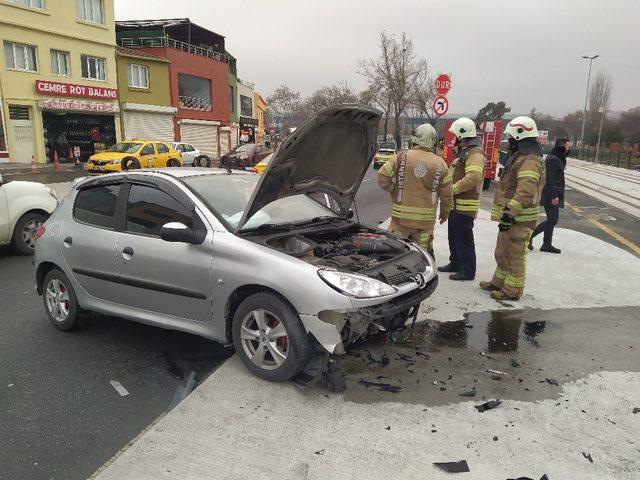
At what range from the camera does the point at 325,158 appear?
4570 millimetres

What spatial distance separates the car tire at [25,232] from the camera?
7547mm

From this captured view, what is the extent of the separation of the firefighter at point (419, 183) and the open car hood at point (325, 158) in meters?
0.52

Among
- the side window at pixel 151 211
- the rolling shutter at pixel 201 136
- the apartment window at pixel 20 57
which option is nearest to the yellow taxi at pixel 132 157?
the apartment window at pixel 20 57

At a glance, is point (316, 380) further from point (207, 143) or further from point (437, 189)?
point (207, 143)

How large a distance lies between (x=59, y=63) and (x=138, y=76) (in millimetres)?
5800

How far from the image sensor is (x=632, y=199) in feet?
50.2

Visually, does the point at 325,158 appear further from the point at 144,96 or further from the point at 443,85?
the point at 144,96

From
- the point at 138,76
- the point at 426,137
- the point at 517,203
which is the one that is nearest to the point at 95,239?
the point at 426,137

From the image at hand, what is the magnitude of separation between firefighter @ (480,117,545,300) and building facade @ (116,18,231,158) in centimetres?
3320

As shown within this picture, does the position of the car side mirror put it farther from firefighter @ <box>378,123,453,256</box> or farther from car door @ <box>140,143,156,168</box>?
car door @ <box>140,143,156,168</box>

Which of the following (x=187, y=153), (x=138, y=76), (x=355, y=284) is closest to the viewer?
(x=355, y=284)

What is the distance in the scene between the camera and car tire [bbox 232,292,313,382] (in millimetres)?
3334

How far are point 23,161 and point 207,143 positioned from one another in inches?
625

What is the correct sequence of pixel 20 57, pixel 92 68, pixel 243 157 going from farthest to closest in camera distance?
pixel 92 68
pixel 20 57
pixel 243 157
